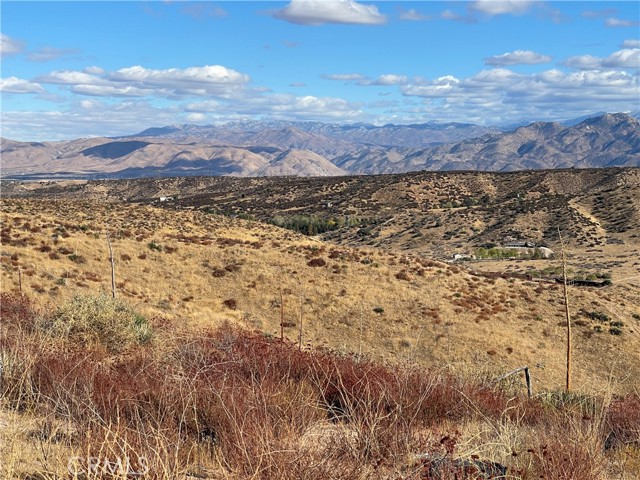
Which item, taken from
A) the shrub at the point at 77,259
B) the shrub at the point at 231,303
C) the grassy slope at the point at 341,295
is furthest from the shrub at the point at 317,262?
the shrub at the point at 77,259

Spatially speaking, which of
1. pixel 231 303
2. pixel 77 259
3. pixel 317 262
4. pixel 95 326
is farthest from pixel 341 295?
pixel 95 326

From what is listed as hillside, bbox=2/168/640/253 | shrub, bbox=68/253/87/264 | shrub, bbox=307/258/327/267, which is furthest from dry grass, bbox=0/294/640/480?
hillside, bbox=2/168/640/253

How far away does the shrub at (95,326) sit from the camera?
28.8ft

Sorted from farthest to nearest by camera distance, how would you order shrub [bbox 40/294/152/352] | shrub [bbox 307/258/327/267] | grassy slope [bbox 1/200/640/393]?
1. shrub [bbox 307/258/327/267]
2. grassy slope [bbox 1/200/640/393]
3. shrub [bbox 40/294/152/352]

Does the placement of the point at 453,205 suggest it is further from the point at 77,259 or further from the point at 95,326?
the point at 95,326

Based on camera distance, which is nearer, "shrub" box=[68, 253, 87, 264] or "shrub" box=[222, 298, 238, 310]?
"shrub" box=[222, 298, 238, 310]

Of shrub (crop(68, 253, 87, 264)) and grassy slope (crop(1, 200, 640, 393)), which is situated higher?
shrub (crop(68, 253, 87, 264))

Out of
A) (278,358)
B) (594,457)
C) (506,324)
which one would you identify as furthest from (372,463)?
(506,324)

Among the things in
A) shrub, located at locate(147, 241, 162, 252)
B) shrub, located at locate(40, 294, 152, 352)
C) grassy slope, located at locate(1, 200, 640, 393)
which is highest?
shrub, located at locate(40, 294, 152, 352)

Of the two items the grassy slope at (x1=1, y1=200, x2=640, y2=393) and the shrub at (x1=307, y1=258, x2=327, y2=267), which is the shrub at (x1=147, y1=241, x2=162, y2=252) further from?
the shrub at (x1=307, y1=258, x2=327, y2=267)

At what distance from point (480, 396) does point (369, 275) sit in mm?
26427

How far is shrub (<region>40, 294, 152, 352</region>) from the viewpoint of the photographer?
8.77 meters

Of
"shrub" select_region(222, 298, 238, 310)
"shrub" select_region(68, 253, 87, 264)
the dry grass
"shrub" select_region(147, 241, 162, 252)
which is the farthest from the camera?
"shrub" select_region(147, 241, 162, 252)

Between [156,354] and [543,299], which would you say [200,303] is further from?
[543,299]
